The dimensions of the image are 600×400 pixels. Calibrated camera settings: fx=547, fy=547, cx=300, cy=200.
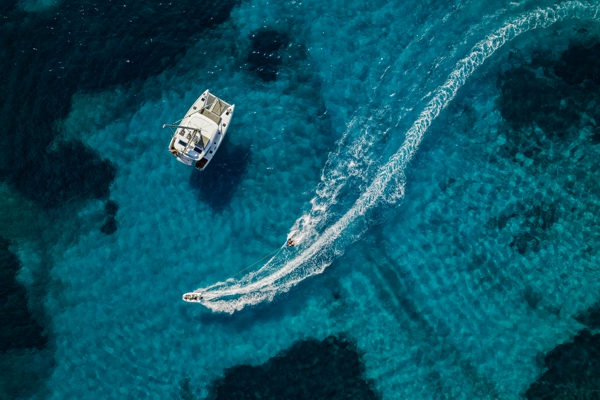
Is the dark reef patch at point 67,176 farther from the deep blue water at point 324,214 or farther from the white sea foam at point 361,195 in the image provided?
the white sea foam at point 361,195

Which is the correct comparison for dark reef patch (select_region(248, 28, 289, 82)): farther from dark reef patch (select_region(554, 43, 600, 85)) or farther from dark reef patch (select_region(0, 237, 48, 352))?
dark reef patch (select_region(0, 237, 48, 352))

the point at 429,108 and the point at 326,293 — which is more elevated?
the point at 429,108

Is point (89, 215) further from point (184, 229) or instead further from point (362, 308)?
point (362, 308)

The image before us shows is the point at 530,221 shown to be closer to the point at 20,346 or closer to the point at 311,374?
the point at 311,374

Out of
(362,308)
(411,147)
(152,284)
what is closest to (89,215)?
(152,284)

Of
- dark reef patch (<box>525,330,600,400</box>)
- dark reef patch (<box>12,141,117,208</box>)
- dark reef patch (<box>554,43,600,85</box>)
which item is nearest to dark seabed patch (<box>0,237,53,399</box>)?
dark reef patch (<box>12,141,117,208</box>)

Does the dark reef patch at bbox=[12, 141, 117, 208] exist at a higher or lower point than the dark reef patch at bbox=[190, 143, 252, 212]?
lower

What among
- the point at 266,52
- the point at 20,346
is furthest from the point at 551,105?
the point at 20,346
